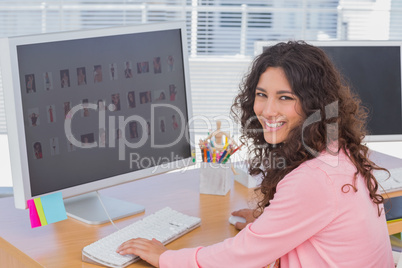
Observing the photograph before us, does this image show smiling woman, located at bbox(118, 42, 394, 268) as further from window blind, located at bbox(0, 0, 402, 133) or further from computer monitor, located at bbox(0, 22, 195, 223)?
window blind, located at bbox(0, 0, 402, 133)

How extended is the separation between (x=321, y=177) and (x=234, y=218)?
16.6 inches

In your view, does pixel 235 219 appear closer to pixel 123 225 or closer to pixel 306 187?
pixel 123 225

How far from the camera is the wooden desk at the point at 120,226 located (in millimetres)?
1228

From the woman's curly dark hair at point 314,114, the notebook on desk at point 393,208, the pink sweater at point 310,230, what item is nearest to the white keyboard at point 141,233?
the pink sweater at point 310,230

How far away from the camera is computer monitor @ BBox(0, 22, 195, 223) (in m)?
1.26

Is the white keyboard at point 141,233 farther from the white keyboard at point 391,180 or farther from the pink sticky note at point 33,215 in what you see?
the white keyboard at point 391,180

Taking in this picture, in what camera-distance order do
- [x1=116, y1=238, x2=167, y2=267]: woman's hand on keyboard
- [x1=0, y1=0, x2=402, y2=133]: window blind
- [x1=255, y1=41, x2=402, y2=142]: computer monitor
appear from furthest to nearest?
[x1=0, y1=0, x2=402, y2=133]: window blind
[x1=255, y1=41, x2=402, y2=142]: computer monitor
[x1=116, y1=238, x2=167, y2=267]: woman's hand on keyboard

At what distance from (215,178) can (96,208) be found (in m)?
0.38

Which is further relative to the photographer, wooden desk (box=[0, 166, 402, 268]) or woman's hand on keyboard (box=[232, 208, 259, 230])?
woman's hand on keyboard (box=[232, 208, 259, 230])

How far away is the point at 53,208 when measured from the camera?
51.8 inches

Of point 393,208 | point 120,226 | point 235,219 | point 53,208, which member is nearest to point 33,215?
point 53,208

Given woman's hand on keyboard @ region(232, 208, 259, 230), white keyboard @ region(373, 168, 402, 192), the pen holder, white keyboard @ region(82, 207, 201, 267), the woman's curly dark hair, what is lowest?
white keyboard @ region(373, 168, 402, 192)

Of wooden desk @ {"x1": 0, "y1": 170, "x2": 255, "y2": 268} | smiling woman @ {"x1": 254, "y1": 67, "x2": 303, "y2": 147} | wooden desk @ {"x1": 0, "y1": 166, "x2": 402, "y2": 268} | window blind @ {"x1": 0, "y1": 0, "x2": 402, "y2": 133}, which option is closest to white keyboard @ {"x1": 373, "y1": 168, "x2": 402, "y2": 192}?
wooden desk @ {"x1": 0, "y1": 166, "x2": 402, "y2": 268}

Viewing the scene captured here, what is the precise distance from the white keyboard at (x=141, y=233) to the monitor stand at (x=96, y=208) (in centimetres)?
8
